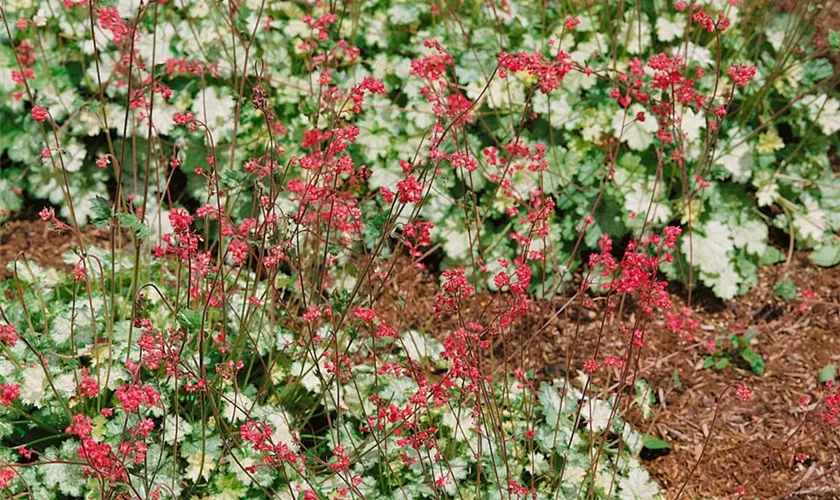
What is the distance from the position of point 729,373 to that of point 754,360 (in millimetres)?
126

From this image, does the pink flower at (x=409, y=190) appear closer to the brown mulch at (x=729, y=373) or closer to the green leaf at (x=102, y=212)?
the green leaf at (x=102, y=212)

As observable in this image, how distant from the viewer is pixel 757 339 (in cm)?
454

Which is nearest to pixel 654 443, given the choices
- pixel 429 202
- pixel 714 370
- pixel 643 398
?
pixel 643 398

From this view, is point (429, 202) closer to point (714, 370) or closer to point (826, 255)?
point (714, 370)

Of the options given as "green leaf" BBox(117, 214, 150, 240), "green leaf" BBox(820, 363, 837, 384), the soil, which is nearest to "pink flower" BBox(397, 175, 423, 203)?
"green leaf" BBox(117, 214, 150, 240)

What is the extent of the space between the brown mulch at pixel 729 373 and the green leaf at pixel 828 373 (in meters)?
0.03

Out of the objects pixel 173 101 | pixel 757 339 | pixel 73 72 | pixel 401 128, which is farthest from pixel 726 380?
pixel 73 72

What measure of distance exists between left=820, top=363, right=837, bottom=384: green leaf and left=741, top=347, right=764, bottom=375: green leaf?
0.25 m

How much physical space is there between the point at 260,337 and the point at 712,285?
2210mm

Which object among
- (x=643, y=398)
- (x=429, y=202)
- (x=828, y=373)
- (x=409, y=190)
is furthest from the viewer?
(x=429, y=202)

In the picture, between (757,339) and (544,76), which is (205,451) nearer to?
(544,76)

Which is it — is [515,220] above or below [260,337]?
above

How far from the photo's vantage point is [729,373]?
14.3 feet

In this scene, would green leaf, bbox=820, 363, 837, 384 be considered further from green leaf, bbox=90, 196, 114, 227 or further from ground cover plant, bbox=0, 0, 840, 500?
green leaf, bbox=90, 196, 114, 227
